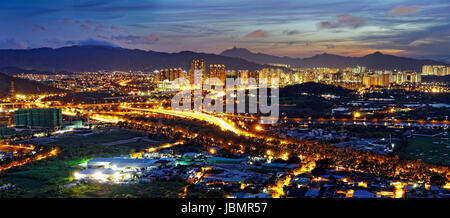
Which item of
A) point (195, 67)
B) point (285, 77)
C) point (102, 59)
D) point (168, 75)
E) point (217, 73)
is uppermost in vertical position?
point (102, 59)

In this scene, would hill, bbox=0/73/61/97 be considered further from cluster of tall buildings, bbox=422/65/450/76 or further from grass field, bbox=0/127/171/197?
cluster of tall buildings, bbox=422/65/450/76

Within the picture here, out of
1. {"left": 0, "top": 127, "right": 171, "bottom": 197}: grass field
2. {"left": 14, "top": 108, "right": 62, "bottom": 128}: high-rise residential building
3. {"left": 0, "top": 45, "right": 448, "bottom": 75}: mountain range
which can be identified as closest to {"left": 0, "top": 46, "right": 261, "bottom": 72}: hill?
{"left": 0, "top": 45, "right": 448, "bottom": 75}: mountain range

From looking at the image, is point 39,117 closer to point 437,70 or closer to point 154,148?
point 154,148

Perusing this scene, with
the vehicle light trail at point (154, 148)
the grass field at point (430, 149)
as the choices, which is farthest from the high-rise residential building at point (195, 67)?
the grass field at point (430, 149)

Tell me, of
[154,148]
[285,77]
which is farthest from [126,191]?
[285,77]

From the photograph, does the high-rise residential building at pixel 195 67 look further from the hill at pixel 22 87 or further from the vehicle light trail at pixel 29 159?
the vehicle light trail at pixel 29 159

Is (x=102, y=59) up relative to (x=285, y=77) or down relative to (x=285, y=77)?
up

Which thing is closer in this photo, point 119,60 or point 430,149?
point 430,149
